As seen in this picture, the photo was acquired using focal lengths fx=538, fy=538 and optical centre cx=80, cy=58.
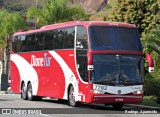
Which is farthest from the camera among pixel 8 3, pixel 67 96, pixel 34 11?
pixel 8 3

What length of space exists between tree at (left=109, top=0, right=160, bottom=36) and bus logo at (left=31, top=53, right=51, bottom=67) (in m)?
15.1

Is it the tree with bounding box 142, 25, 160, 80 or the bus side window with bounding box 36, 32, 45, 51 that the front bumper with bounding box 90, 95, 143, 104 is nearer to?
the bus side window with bounding box 36, 32, 45, 51

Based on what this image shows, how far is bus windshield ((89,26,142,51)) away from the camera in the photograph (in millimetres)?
23406

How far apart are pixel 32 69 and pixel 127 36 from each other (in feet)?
29.6

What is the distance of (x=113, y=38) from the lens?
2375 cm

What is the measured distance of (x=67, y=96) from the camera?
2569 centimetres

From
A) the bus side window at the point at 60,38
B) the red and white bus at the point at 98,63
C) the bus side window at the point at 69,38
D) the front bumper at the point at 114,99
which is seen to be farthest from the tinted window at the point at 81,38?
the front bumper at the point at 114,99

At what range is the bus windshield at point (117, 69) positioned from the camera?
23.1m

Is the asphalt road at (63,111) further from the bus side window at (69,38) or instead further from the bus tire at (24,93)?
the bus tire at (24,93)

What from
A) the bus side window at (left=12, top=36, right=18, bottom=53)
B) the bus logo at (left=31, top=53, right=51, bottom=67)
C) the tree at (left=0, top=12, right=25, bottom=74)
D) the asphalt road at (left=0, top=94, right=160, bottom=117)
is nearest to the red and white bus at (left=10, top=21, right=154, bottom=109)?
the asphalt road at (left=0, top=94, right=160, bottom=117)

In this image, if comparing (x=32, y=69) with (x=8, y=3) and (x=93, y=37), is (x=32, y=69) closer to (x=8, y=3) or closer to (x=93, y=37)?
(x=93, y=37)

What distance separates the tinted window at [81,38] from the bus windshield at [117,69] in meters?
1.00

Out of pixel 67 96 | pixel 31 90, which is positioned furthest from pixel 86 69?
pixel 31 90

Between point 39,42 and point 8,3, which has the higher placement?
point 8,3
